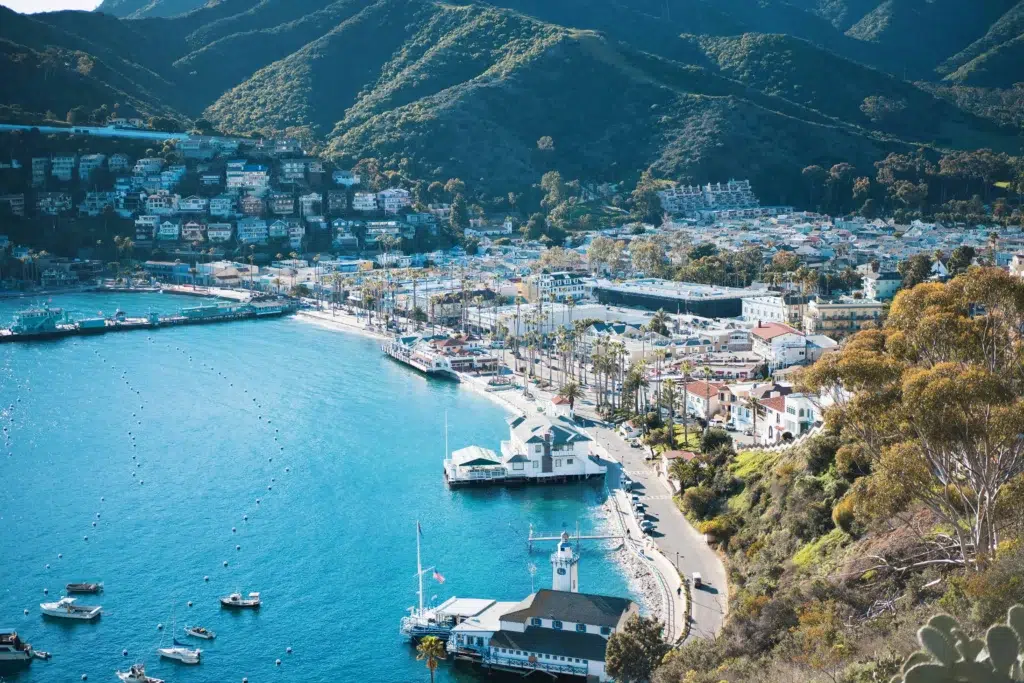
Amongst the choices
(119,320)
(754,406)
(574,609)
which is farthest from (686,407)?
Result: (119,320)

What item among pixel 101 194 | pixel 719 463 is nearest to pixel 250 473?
pixel 719 463

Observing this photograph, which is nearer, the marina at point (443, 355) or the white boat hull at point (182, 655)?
the white boat hull at point (182, 655)

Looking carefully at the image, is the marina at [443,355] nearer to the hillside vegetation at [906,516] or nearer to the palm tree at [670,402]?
the palm tree at [670,402]

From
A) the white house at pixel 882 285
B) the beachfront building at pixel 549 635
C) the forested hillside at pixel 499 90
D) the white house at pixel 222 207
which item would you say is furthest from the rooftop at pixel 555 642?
the forested hillside at pixel 499 90

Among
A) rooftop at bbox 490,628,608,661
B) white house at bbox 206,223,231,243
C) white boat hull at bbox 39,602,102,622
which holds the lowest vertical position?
white boat hull at bbox 39,602,102,622

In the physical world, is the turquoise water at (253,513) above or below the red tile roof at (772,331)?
below

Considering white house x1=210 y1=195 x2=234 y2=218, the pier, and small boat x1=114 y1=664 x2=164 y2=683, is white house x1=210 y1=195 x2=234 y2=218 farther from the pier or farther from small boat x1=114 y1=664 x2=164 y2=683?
small boat x1=114 y1=664 x2=164 y2=683

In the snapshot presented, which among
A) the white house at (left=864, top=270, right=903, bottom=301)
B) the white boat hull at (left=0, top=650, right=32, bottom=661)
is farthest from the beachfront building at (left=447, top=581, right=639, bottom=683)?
the white house at (left=864, top=270, right=903, bottom=301)
